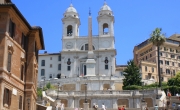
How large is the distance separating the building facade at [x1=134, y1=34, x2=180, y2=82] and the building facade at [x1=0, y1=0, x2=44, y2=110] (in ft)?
278

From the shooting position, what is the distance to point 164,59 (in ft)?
390

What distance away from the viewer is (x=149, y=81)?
300 ft

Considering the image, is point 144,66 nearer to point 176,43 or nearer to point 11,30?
point 176,43

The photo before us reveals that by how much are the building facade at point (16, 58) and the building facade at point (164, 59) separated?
84820 millimetres

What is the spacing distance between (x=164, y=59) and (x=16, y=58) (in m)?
96.1

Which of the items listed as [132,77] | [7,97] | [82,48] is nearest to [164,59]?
[82,48]

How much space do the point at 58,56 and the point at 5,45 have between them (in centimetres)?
8322

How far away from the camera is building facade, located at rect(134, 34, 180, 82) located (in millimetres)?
115438

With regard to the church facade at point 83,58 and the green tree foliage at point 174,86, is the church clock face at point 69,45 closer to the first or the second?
the church facade at point 83,58

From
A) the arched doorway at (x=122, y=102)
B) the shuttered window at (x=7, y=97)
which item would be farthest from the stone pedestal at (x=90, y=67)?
the shuttered window at (x=7, y=97)

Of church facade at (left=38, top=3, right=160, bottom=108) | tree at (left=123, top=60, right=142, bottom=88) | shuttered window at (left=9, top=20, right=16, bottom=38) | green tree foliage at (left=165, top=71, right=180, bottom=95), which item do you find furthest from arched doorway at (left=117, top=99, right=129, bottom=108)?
shuttered window at (left=9, top=20, right=16, bottom=38)

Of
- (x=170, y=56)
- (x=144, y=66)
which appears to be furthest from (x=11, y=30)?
(x=170, y=56)

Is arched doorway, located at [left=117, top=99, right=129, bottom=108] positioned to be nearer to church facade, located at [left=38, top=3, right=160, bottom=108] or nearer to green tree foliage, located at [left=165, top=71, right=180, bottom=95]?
green tree foliage, located at [left=165, top=71, right=180, bottom=95]

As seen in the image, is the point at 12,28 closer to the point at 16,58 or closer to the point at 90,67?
the point at 16,58
